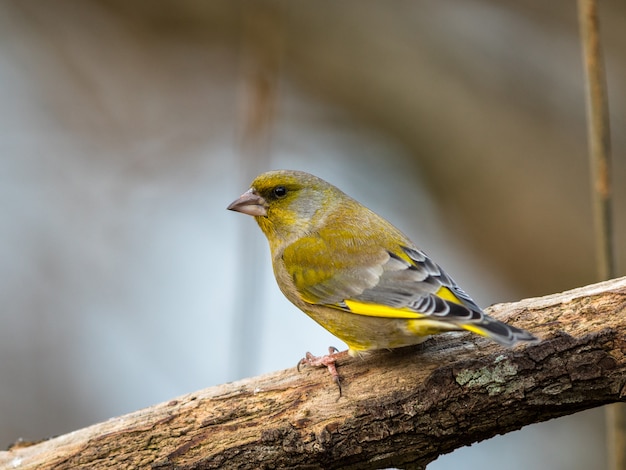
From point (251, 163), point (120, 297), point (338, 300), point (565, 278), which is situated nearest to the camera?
point (338, 300)

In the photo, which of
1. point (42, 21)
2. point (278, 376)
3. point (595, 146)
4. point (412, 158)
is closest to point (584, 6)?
point (595, 146)

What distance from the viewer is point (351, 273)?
347cm

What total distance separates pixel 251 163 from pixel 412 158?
2.36m

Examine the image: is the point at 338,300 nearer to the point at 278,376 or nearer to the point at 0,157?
the point at 278,376

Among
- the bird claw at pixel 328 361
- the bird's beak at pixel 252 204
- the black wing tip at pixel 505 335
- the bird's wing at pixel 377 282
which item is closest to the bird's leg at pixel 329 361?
the bird claw at pixel 328 361

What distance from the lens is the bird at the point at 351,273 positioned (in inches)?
119

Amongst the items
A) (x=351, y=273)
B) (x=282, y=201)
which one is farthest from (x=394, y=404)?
(x=282, y=201)

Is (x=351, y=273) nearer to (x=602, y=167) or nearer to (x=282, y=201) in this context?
(x=282, y=201)

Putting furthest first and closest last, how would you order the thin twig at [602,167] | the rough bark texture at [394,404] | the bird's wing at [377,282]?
the thin twig at [602,167] → the bird's wing at [377,282] → the rough bark texture at [394,404]

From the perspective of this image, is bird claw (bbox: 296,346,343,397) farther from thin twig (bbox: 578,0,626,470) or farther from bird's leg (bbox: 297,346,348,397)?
thin twig (bbox: 578,0,626,470)

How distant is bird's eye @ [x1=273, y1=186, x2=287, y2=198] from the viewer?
409 centimetres

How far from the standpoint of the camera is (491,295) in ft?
20.3

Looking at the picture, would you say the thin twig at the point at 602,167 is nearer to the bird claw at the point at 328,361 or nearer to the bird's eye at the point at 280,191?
the bird claw at the point at 328,361

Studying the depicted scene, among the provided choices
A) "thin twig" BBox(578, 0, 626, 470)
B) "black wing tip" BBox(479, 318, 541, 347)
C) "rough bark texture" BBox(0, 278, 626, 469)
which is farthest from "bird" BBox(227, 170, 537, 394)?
"thin twig" BBox(578, 0, 626, 470)
